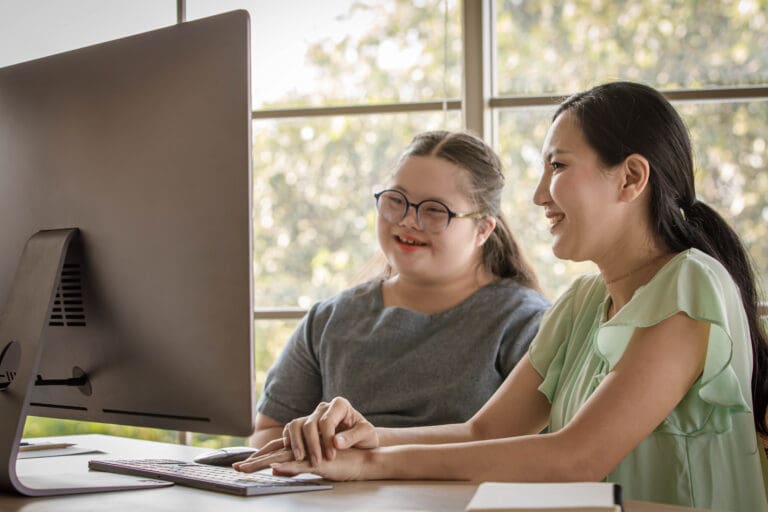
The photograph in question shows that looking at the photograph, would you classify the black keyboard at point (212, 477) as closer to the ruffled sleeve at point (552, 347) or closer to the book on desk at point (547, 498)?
the book on desk at point (547, 498)

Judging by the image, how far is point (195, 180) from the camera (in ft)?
3.84

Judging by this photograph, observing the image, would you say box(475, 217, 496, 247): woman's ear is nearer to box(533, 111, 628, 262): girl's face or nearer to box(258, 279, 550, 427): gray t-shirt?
box(258, 279, 550, 427): gray t-shirt

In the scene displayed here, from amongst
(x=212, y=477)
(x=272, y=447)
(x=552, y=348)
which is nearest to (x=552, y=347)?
(x=552, y=348)

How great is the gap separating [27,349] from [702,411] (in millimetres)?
1025

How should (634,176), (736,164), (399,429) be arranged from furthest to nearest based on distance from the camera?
(736,164), (399,429), (634,176)

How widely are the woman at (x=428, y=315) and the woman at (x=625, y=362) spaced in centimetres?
35

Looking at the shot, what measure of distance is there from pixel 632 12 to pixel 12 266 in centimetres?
209

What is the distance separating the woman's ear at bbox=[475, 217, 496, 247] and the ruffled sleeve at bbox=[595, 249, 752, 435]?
79 cm

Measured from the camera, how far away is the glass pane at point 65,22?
127 inches

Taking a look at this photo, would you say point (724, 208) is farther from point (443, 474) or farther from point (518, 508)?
point (518, 508)

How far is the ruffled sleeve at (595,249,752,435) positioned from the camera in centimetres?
143

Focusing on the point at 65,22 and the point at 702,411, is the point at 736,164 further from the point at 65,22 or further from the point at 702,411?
the point at 65,22

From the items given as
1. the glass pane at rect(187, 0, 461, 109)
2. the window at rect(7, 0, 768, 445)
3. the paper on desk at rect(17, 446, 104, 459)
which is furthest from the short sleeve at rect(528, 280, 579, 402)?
the glass pane at rect(187, 0, 461, 109)

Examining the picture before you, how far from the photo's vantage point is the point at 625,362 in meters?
1.43
